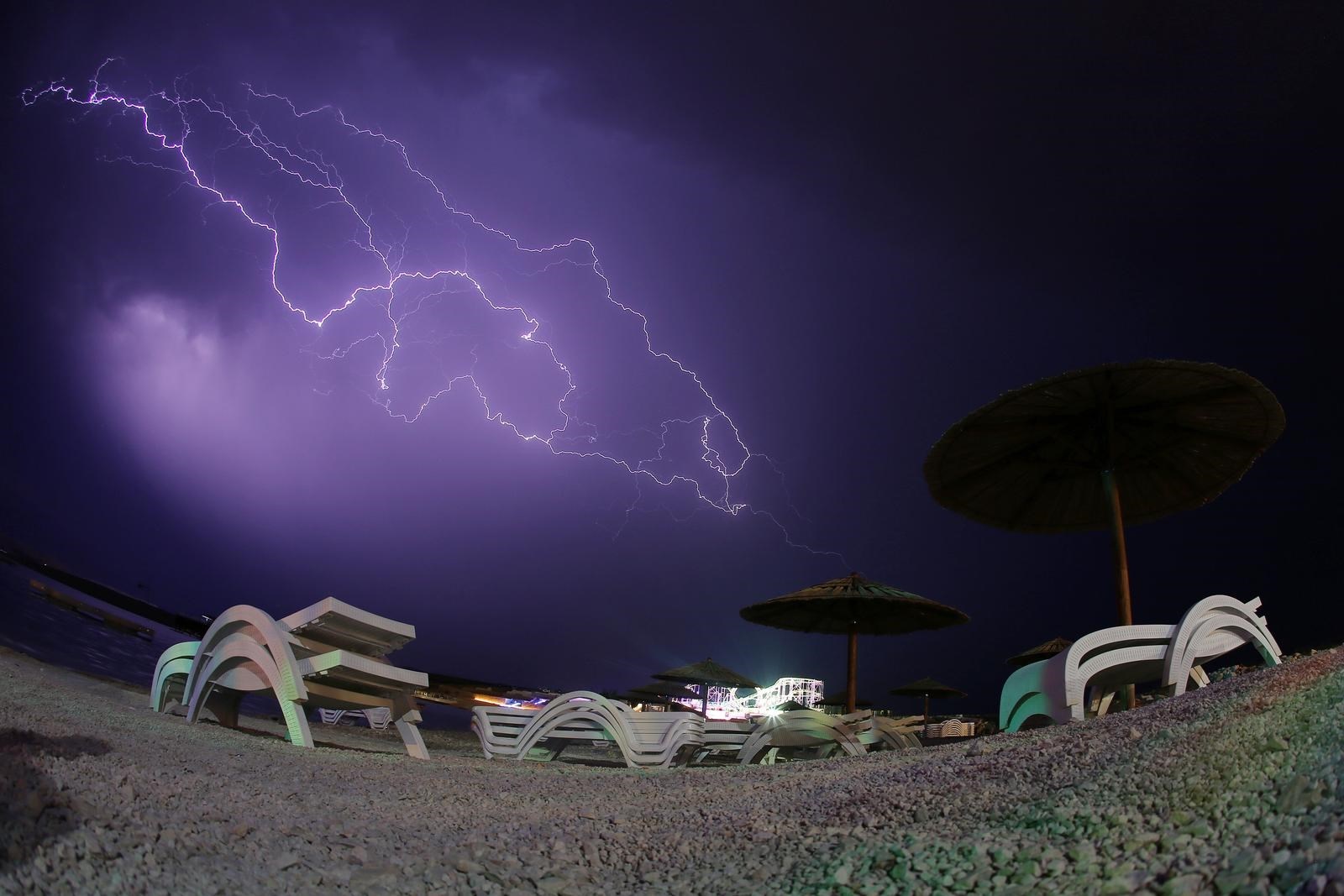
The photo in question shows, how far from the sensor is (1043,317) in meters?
26.0

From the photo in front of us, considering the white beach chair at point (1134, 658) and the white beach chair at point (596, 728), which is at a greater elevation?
the white beach chair at point (1134, 658)

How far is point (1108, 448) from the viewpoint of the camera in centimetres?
767

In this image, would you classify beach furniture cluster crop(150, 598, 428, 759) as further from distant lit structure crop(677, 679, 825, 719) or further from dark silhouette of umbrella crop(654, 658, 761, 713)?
distant lit structure crop(677, 679, 825, 719)

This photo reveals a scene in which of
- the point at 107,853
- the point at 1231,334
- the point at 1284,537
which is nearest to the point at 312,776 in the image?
the point at 107,853

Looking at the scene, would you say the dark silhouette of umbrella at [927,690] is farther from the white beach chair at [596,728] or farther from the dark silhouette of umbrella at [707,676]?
the white beach chair at [596,728]

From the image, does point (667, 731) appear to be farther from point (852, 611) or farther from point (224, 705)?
point (224, 705)

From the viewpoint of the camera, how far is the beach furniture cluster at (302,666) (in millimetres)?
6336

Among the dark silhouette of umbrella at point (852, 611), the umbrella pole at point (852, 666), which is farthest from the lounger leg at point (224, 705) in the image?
the umbrella pole at point (852, 666)

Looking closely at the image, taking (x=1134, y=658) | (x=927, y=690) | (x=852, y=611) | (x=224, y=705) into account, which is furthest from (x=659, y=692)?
(x=1134, y=658)

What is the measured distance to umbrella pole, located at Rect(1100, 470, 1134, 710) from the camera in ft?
24.7

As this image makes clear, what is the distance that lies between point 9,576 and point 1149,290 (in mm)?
38843

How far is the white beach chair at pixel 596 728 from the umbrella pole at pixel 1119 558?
5.12 meters

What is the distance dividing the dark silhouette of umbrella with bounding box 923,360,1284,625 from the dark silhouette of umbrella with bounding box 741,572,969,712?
5.05 feet

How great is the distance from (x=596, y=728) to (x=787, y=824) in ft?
22.4
